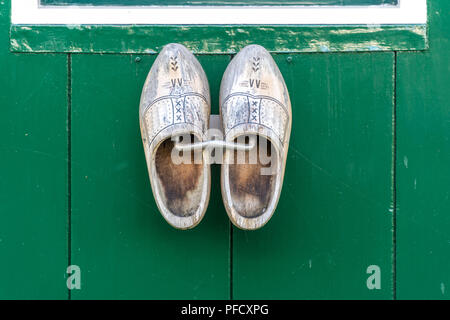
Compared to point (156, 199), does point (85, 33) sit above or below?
above

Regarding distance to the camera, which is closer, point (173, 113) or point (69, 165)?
point (173, 113)

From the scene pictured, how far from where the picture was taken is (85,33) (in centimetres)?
189

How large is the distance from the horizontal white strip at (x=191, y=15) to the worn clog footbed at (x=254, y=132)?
158 millimetres

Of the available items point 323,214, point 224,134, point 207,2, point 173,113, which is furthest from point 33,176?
point 323,214

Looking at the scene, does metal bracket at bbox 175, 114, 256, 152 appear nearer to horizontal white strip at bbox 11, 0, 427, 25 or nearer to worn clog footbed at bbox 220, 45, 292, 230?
worn clog footbed at bbox 220, 45, 292, 230

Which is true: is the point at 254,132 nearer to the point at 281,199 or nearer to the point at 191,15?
the point at 281,199

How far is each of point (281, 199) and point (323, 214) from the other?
0.13 meters

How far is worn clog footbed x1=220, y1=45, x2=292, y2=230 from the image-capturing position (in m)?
1.71

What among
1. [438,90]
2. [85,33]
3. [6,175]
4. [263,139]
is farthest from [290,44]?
[6,175]

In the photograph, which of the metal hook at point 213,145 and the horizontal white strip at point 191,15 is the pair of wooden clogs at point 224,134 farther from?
the horizontal white strip at point 191,15

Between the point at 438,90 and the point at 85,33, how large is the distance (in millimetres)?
1028

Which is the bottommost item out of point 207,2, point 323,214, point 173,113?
point 323,214

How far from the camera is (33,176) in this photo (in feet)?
6.19

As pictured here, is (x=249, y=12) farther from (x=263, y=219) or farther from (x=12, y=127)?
(x=12, y=127)
